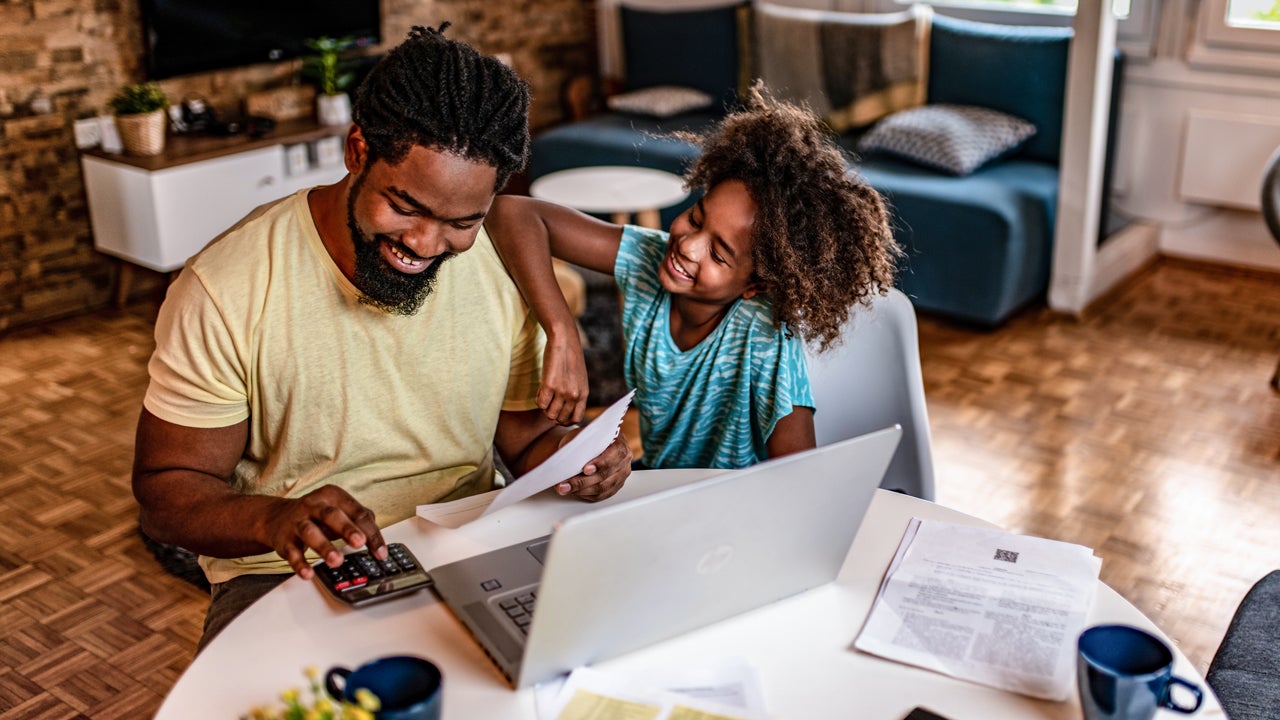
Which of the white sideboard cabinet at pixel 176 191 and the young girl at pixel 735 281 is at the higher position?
the young girl at pixel 735 281

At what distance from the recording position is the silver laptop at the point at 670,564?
3.12ft

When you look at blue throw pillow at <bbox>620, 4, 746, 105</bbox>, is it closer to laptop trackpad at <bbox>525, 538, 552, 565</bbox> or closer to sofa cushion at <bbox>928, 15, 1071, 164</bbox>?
sofa cushion at <bbox>928, 15, 1071, 164</bbox>

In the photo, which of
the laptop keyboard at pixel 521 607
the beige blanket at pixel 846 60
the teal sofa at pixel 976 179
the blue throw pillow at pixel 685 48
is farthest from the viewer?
the blue throw pillow at pixel 685 48

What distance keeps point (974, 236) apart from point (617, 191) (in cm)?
105

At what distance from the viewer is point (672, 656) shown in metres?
1.11

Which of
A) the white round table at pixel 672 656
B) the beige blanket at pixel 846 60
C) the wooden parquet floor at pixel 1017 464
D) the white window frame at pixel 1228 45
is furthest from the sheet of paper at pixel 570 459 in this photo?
the white window frame at pixel 1228 45

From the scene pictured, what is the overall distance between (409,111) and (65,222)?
2.90m

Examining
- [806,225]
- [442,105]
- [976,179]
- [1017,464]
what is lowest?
[1017,464]

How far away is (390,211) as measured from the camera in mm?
1330

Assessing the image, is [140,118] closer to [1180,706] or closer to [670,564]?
[670,564]

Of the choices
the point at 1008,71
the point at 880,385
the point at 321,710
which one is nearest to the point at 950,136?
the point at 1008,71

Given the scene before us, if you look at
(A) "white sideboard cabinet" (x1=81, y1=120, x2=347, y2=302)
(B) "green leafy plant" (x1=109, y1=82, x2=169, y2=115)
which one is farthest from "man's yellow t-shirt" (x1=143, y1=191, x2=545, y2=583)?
(B) "green leafy plant" (x1=109, y1=82, x2=169, y2=115)

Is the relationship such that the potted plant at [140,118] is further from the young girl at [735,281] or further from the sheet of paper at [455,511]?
the sheet of paper at [455,511]

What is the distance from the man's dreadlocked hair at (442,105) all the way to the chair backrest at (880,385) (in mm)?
569
